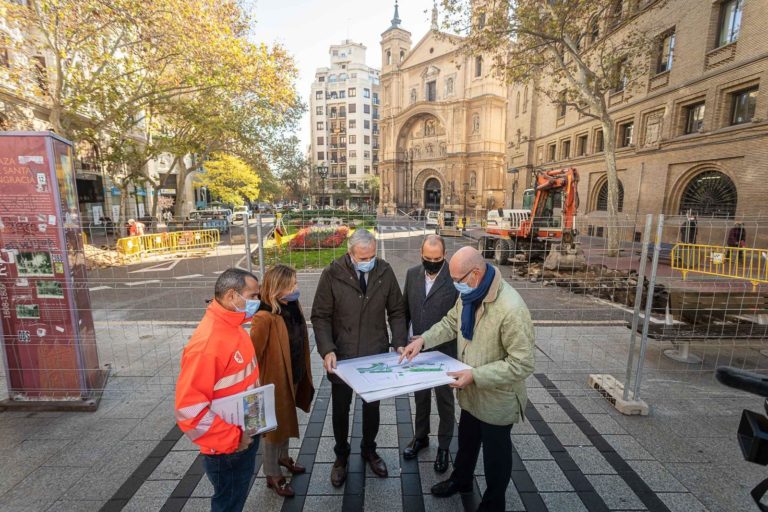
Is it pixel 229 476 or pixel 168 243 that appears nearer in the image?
pixel 229 476

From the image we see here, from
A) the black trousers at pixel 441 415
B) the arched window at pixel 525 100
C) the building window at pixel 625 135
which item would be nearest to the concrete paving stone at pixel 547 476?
the black trousers at pixel 441 415

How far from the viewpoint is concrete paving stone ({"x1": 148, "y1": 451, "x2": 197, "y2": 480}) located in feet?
10.1

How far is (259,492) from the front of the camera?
289cm

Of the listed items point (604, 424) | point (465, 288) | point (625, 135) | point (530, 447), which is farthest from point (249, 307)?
point (625, 135)

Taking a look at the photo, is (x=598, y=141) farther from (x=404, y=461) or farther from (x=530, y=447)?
(x=404, y=461)

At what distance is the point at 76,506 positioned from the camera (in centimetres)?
274

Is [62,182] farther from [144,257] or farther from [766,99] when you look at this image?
[766,99]

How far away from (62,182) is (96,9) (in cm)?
1070

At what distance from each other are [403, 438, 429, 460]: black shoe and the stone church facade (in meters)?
42.6

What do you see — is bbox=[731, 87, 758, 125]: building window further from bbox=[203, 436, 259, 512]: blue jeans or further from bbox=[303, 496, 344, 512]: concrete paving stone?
bbox=[203, 436, 259, 512]: blue jeans

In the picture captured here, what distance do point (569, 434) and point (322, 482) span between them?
246 centimetres

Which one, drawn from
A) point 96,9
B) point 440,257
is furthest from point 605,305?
point 96,9

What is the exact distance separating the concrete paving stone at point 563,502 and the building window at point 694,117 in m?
18.3

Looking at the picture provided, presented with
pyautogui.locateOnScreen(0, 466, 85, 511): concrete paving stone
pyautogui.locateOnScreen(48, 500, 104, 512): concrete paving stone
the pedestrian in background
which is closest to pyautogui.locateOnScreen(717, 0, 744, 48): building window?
the pedestrian in background
